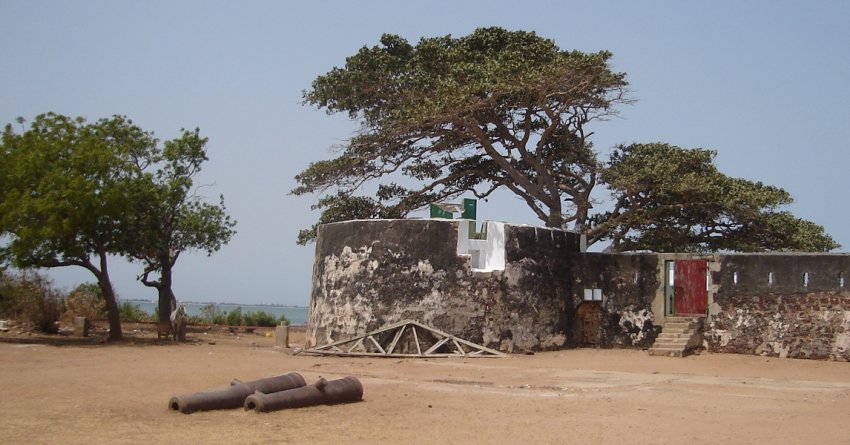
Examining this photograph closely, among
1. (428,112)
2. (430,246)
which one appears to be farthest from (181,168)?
(430,246)

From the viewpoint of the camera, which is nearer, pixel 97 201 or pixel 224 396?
pixel 224 396

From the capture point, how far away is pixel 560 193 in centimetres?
2962

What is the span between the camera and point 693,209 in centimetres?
2575

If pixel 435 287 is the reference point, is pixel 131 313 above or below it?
below

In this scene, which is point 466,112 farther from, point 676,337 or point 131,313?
point 131,313

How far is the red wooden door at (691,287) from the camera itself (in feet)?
68.8

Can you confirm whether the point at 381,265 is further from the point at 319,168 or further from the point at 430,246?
the point at 319,168

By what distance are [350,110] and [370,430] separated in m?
19.3

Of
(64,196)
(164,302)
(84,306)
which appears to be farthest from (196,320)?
(64,196)

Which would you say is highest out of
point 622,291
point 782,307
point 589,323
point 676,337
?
point 622,291

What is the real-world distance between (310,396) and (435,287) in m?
9.10

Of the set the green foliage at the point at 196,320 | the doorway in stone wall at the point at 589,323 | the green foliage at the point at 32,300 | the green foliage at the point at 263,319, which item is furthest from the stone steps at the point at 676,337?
the green foliage at the point at 263,319

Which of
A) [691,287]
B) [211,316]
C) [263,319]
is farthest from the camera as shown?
[263,319]

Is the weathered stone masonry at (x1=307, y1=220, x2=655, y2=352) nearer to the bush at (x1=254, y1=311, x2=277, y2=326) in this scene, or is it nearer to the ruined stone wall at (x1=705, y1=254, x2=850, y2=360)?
the ruined stone wall at (x1=705, y1=254, x2=850, y2=360)
